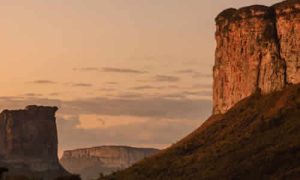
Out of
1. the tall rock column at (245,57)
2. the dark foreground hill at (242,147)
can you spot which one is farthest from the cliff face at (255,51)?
the dark foreground hill at (242,147)

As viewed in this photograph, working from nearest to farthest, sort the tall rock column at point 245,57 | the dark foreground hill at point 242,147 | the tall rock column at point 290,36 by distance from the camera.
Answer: the dark foreground hill at point 242,147 → the tall rock column at point 290,36 → the tall rock column at point 245,57

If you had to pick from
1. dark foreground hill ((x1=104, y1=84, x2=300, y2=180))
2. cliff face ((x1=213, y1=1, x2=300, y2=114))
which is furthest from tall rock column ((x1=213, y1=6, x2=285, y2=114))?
dark foreground hill ((x1=104, y1=84, x2=300, y2=180))

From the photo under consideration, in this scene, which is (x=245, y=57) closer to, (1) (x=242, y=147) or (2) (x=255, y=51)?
(2) (x=255, y=51)

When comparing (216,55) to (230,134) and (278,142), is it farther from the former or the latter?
(278,142)

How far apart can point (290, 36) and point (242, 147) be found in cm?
2816

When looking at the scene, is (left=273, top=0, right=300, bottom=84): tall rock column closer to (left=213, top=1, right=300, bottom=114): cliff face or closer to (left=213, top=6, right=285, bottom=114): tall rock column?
(left=213, top=1, right=300, bottom=114): cliff face

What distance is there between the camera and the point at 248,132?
160625 mm

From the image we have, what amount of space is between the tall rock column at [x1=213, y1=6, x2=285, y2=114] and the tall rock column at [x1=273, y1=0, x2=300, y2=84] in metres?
1.54

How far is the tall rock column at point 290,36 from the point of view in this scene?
17175 cm

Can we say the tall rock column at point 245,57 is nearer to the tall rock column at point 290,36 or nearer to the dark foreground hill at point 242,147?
the tall rock column at point 290,36

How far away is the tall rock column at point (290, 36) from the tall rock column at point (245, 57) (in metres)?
1.54

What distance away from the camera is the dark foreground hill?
456ft

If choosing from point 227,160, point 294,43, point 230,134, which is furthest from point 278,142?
point 294,43

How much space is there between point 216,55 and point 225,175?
58159 millimetres
